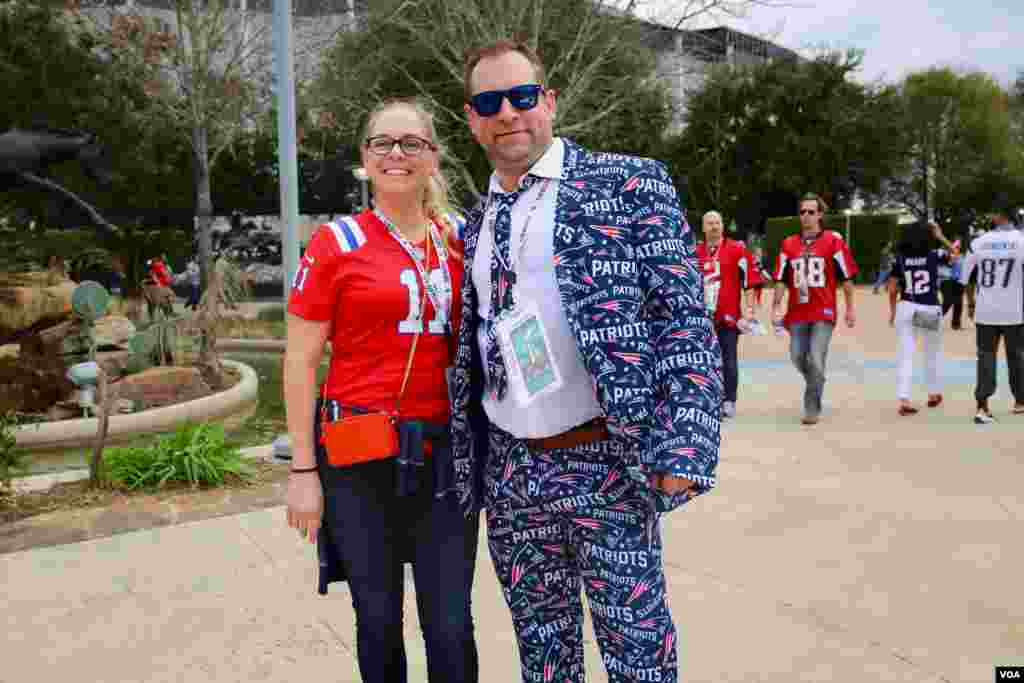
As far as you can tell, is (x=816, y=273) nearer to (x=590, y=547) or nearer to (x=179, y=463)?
(x=179, y=463)

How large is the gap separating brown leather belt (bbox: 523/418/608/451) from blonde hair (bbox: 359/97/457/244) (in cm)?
71

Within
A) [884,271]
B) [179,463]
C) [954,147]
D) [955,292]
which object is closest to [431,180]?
[179,463]

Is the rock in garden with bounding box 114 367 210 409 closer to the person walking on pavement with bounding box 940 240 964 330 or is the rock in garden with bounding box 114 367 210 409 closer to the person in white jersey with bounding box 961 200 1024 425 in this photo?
the person in white jersey with bounding box 961 200 1024 425

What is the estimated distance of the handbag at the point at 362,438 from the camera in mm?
2107

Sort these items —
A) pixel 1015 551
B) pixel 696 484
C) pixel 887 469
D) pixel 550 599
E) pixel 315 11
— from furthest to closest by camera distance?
pixel 315 11
pixel 887 469
pixel 1015 551
pixel 550 599
pixel 696 484

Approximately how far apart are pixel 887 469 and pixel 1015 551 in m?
1.53

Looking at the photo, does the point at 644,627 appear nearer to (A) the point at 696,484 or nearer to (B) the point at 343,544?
(A) the point at 696,484

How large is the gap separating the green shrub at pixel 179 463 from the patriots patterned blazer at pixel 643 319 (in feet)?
13.1

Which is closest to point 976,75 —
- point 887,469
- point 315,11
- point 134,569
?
point 315,11

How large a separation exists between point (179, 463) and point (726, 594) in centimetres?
343

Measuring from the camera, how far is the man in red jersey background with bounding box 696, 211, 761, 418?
7.45 m

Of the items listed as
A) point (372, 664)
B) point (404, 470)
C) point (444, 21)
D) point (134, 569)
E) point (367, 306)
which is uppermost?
point (444, 21)

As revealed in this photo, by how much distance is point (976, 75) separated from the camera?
5344 cm

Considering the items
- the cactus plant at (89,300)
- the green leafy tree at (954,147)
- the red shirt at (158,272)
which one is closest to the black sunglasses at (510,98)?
the cactus plant at (89,300)
